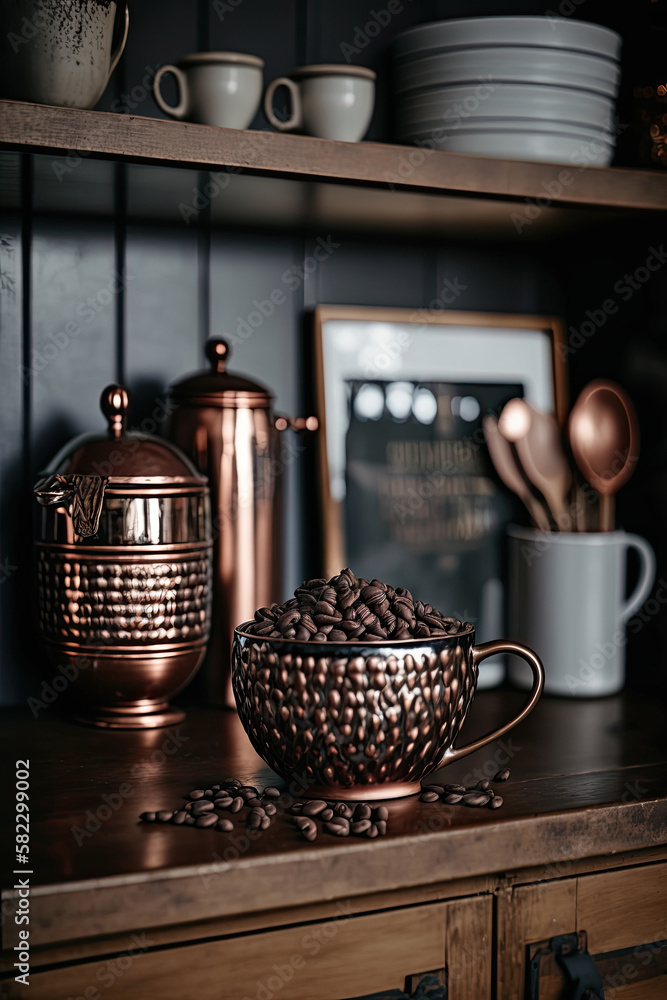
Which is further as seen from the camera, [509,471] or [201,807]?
[509,471]

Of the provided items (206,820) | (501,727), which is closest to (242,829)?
(206,820)

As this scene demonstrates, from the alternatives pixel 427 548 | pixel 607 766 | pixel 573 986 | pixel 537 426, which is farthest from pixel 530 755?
pixel 537 426

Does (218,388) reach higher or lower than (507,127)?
lower

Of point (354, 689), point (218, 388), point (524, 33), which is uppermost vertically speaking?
point (524, 33)

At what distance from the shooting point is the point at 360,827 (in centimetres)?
83

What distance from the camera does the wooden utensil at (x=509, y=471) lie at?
1435 millimetres

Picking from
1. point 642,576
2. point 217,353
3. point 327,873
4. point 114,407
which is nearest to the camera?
Answer: point 327,873

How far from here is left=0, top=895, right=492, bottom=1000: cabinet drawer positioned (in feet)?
2.44

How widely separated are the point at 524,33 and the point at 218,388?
0.56 meters

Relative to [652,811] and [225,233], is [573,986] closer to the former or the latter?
[652,811]

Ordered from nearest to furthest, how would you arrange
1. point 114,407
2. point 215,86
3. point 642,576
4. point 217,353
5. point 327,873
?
1. point 327,873
2. point 215,86
3. point 114,407
4. point 217,353
5. point 642,576

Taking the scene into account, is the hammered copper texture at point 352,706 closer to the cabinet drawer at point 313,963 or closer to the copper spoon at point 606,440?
the cabinet drawer at point 313,963

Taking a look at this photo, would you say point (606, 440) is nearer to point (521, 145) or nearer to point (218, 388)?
point (521, 145)

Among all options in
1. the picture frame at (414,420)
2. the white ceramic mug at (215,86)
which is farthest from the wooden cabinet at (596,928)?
the white ceramic mug at (215,86)
